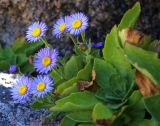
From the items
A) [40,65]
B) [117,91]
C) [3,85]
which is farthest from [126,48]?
[3,85]

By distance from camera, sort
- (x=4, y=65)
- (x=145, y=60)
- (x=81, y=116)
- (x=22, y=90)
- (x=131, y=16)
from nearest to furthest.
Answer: (x=145, y=60) → (x=81, y=116) → (x=22, y=90) → (x=131, y=16) → (x=4, y=65)

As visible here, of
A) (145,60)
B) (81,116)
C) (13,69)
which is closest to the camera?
(145,60)

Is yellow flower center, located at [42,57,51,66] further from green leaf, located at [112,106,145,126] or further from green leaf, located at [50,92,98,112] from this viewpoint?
green leaf, located at [112,106,145,126]

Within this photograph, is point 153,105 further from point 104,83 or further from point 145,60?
point 104,83

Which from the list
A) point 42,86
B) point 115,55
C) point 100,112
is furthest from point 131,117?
point 42,86

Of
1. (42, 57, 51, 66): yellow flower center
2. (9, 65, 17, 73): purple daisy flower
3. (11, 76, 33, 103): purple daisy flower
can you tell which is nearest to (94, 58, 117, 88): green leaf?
(42, 57, 51, 66): yellow flower center

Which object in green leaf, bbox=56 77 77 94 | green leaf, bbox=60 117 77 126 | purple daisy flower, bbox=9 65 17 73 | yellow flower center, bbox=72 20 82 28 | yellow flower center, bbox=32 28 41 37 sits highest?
yellow flower center, bbox=72 20 82 28
